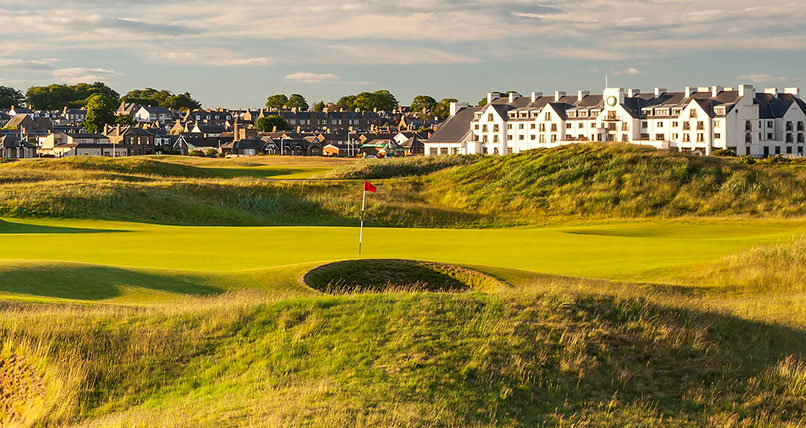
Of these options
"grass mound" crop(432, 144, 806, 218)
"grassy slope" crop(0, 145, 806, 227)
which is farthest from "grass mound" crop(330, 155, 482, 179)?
"grass mound" crop(432, 144, 806, 218)

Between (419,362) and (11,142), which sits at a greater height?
(11,142)

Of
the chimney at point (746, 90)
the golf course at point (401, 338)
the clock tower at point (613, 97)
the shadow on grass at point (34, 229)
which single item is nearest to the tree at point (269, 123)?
the clock tower at point (613, 97)

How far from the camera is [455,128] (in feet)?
380

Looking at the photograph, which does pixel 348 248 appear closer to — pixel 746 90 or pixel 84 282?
pixel 84 282

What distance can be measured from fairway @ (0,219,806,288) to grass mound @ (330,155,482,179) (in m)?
37.7

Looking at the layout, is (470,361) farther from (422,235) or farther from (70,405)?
(422,235)

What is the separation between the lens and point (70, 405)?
445 inches

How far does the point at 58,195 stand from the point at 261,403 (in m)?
37.9

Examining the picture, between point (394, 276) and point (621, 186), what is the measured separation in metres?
37.3

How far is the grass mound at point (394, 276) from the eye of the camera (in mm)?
18344

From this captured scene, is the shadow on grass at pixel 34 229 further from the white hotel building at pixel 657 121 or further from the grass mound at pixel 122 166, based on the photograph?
the white hotel building at pixel 657 121

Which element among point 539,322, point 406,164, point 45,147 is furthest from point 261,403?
point 45,147

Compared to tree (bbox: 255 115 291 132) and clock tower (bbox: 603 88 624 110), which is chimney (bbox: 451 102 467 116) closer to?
clock tower (bbox: 603 88 624 110)

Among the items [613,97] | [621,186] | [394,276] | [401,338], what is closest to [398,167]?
[621,186]
